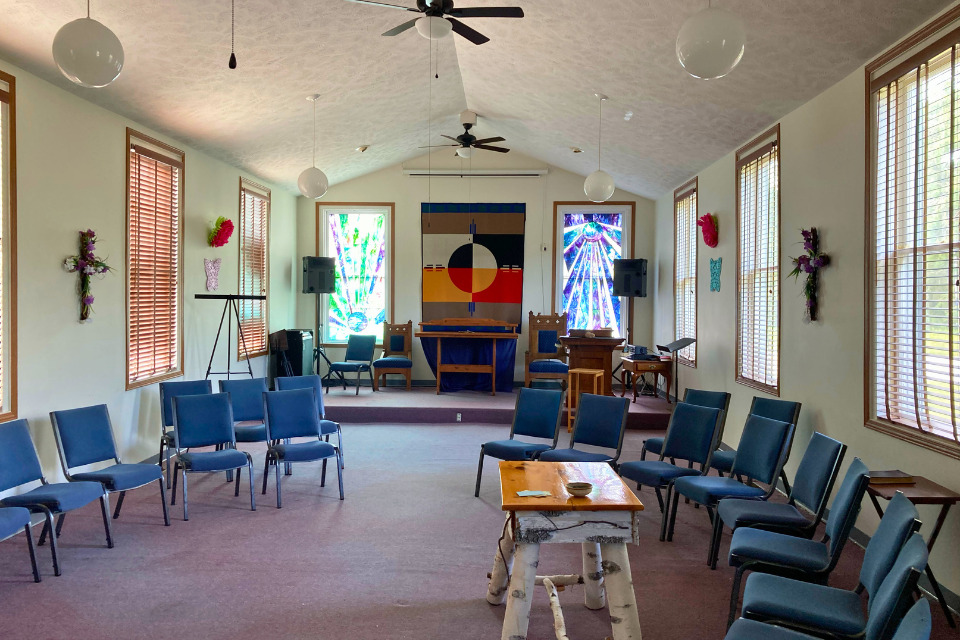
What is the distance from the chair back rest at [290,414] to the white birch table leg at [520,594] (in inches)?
118

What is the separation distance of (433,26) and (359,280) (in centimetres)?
713

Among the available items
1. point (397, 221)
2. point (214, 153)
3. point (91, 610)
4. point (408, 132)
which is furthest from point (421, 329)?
point (91, 610)

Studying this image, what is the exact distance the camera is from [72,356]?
5367 millimetres

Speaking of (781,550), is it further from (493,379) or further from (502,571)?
(493,379)

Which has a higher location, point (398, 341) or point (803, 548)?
point (398, 341)

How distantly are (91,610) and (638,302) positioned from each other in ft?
29.7

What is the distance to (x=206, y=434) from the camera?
5.47m

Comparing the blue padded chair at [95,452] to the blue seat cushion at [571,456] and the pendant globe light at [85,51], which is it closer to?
the pendant globe light at [85,51]

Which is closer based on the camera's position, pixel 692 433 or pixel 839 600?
pixel 839 600

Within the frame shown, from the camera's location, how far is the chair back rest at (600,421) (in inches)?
209

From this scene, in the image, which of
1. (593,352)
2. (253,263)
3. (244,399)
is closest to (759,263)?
(593,352)

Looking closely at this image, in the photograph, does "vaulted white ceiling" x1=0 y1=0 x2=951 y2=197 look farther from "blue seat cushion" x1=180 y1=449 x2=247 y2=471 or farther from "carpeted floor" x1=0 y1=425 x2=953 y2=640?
"carpeted floor" x1=0 y1=425 x2=953 y2=640

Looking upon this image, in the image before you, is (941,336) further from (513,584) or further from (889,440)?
(513,584)

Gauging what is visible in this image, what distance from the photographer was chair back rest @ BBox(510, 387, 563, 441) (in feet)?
18.6
